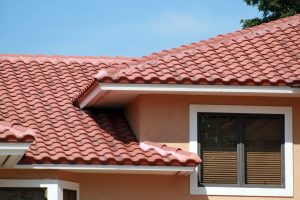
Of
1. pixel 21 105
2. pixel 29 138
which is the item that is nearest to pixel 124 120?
pixel 21 105

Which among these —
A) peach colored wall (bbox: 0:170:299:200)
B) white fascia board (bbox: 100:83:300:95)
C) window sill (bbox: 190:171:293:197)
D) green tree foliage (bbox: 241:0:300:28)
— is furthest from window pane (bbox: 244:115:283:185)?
green tree foliage (bbox: 241:0:300:28)

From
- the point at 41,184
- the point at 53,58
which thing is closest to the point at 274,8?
the point at 53,58

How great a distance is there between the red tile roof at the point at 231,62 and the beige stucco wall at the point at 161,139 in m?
0.58

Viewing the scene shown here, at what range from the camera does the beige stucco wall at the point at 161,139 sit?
20156mm

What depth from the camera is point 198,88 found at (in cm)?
1991

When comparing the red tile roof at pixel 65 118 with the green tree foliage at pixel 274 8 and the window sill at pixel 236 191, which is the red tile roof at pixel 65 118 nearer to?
the window sill at pixel 236 191

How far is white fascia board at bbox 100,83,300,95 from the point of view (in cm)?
1989

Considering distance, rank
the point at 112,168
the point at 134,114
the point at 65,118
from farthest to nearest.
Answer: the point at 65,118, the point at 134,114, the point at 112,168

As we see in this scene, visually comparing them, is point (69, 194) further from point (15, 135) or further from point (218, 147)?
point (218, 147)

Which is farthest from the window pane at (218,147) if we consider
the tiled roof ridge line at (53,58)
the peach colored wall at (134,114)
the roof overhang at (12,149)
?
the tiled roof ridge line at (53,58)

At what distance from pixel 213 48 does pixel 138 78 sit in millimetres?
2556

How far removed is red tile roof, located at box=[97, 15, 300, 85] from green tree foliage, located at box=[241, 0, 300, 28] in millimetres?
15743

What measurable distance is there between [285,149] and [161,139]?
2.38 m

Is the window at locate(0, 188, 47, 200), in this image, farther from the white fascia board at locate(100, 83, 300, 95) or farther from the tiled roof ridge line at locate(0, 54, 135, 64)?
the tiled roof ridge line at locate(0, 54, 135, 64)
